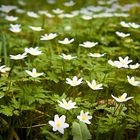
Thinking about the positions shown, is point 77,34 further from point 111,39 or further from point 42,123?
point 42,123

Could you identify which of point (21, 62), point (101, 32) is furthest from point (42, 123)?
point (101, 32)

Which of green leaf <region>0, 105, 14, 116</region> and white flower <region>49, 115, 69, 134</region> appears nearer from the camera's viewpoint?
white flower <region>49, 115, 69, 134</region>

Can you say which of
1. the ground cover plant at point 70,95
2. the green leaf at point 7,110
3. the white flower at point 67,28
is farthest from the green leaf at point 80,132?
the white flower at point 67,28

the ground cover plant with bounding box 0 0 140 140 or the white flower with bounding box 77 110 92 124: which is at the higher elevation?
the white flower with bounding box 77 110 92 124

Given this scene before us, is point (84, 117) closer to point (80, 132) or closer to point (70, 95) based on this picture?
point (80, 132)

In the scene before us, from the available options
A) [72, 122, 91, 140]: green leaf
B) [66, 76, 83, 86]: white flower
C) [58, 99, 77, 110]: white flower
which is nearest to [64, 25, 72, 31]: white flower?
[66, 76, 83, 86]: white flower

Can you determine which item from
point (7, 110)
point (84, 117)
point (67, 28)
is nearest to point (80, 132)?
point (84, 117)

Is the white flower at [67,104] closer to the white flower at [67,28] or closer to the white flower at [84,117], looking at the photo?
the white flower at [84,117]

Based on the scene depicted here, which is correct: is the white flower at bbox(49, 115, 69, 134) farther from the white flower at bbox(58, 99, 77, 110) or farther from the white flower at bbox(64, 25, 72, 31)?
the white flower at bbox(64, 25, 72, 31)

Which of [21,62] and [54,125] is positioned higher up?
[54,125]

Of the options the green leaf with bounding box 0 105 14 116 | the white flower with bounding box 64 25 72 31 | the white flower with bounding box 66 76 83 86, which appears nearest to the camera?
the green leaf with bounding box 0 105 14 116
